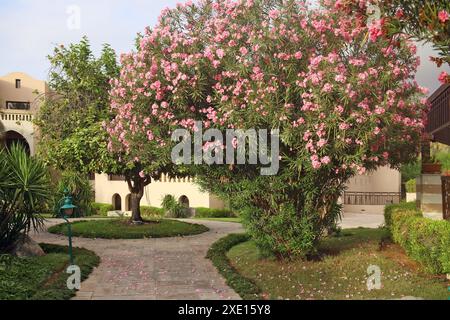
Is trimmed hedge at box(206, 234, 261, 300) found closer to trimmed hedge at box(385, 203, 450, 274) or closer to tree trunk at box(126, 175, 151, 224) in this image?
trimmed hedge at box(385, 203, 450, 274)

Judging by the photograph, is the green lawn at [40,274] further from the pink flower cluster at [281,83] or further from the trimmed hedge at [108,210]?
the trimmed hedge at [108,210]

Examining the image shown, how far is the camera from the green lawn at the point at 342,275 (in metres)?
9.66

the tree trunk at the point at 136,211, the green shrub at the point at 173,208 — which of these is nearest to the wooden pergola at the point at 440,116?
the tree trunk at the point at 136,211

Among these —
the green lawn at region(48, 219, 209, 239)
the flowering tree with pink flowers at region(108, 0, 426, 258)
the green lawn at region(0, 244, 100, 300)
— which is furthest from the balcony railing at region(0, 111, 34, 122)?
the flowering tree with pink flowers at region(108, 0, 426, 258)

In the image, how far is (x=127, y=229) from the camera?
64.6ft

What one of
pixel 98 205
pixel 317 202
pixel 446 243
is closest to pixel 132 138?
pixel 317 202

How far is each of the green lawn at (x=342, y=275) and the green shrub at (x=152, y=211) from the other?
1767cm

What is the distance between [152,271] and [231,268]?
1.79 m

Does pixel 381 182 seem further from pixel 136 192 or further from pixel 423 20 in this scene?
pixel 423 20

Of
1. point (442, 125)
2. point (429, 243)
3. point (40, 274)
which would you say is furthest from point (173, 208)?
point (429, 243)

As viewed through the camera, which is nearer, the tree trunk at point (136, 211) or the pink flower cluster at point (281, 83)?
the pink flower cluster at point (281, 83)

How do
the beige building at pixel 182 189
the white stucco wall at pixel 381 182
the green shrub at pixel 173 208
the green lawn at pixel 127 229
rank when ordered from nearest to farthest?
the green lawn at pixel 127 229
the green shrub at pixel 173 208
the beige building at pixel 182 189
the white stucco wall at pixel 381 182

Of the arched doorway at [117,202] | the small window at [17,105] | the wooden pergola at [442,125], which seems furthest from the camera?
the small window at [17,105]
